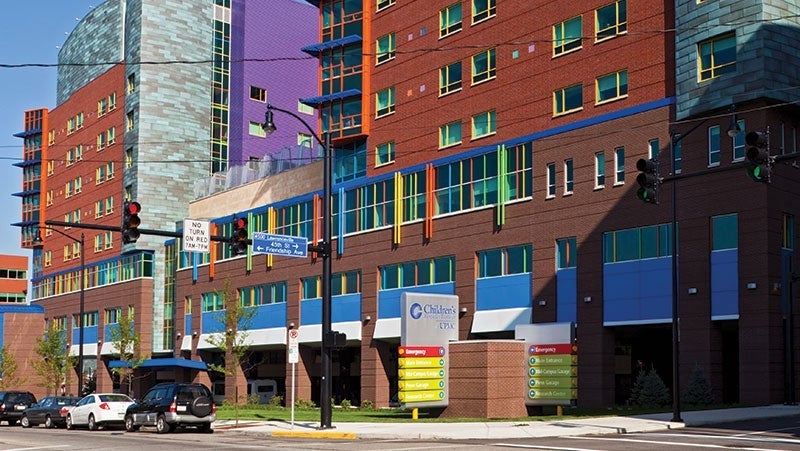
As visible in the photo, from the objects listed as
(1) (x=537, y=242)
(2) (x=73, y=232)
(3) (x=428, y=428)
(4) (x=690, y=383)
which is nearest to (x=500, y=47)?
(1) (x=537, y=242)

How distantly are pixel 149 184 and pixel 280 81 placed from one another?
17413 millimetres

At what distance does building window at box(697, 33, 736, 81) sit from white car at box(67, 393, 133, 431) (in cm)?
2704

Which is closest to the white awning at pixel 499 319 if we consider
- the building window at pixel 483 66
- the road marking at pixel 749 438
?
the building window at pixel 483 66

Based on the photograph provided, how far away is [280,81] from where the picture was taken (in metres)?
99.5

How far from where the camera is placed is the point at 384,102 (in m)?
64.0

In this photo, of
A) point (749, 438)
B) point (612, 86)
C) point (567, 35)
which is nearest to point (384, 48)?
point (567, 35)

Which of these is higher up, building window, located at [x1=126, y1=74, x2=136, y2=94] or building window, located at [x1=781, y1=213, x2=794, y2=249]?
building window, located at [x1=126, y1=74, x2=136, y2=94]

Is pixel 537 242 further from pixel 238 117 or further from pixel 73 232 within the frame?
pixel 73 232

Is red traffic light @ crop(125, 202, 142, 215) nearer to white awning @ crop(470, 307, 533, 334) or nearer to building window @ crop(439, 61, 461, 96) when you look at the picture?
white awning @ crop(470, 307, 533, 334)

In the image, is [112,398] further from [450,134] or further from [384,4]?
[384,4]

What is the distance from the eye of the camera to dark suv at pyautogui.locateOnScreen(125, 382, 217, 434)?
35.1m

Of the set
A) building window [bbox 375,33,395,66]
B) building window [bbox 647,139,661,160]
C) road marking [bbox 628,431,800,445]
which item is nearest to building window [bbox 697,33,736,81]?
building window [bbox 647,139,661,160]

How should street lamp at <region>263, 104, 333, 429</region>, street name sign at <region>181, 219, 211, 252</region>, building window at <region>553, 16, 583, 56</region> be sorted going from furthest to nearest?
building window at <region>553, 16, 583, 56</region> < street lamp at <region>263, 104, 333, 429</region> < street name sign at <region>181, 219, 211, 252</region>

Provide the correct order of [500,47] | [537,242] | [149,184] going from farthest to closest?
[149,184]
[500,47]
[537,242]
